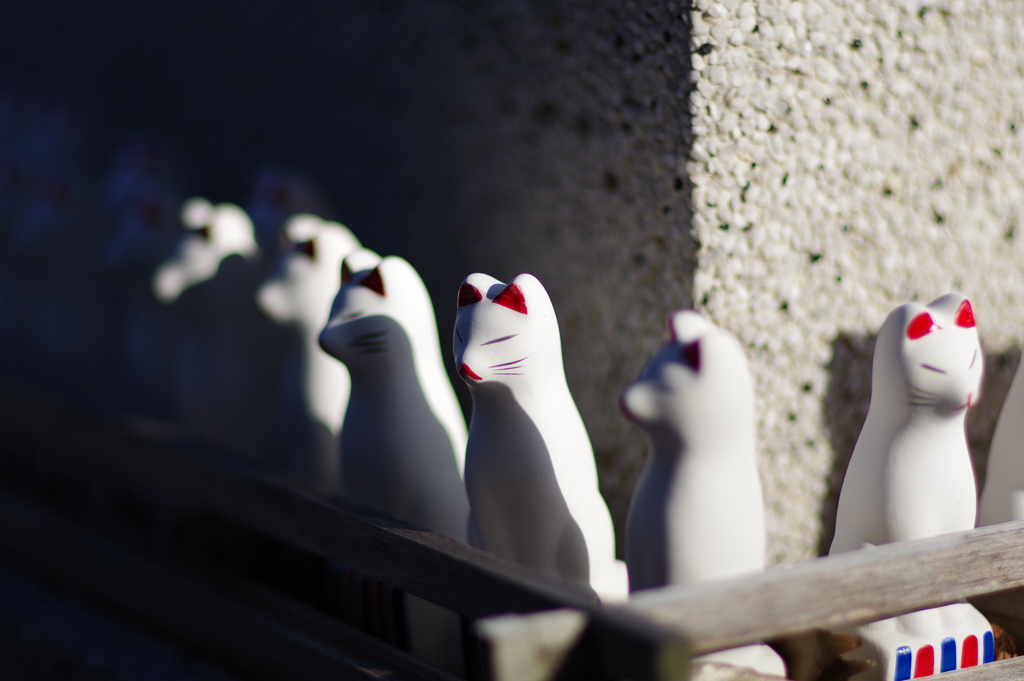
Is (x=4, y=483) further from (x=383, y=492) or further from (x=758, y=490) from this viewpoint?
(x=758, y=490)

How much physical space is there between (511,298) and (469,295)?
0.05 meters

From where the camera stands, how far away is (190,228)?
5.25 ft

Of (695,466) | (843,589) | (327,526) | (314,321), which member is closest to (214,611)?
(327,526)

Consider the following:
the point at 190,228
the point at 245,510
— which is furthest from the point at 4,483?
Result: the point at 245,510

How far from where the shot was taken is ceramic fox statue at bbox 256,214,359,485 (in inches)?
54.8

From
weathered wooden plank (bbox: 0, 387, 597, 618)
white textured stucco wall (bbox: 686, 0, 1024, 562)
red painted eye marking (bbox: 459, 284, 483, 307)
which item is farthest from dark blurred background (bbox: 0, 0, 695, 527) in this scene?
weathered wooden plank (bbox: 0, 387, 597, 618)

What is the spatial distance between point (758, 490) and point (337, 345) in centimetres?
53

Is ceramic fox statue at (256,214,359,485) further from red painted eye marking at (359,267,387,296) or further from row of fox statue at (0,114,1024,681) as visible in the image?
red painted eye marking at (359,267,387,296)

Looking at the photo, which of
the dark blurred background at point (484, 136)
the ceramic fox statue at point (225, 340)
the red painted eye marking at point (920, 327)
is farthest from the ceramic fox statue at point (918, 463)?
the ceramic fox statue at point (225, 340)

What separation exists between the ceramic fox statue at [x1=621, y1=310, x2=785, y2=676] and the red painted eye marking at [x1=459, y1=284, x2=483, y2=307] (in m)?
0.21

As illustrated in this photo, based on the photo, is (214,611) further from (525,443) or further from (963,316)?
(963,316)

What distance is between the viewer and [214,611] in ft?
4.42

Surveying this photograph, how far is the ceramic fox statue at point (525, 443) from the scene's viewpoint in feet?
3.49

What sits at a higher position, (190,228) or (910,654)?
(190,228)
